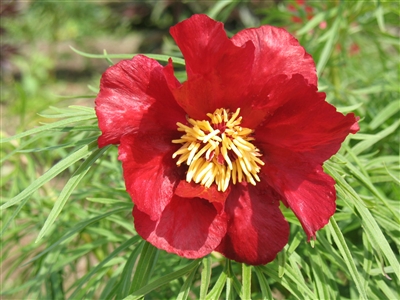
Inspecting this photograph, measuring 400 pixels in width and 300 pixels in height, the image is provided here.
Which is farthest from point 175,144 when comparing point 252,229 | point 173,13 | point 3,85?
point 3,85

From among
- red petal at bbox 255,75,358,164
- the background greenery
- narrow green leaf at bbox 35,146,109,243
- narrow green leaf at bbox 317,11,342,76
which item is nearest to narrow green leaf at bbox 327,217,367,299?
the background greenery

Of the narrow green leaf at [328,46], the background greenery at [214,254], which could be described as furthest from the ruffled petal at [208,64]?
the narrow green leaf at [328,46]

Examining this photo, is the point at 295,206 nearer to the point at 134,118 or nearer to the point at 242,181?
the point at 242,181

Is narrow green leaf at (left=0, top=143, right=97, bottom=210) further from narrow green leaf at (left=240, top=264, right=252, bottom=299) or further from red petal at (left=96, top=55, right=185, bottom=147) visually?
narrow green leaf at (left=240, top=264, right=252, bottom=299)

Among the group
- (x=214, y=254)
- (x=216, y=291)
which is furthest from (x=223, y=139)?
(x=214, y=254)

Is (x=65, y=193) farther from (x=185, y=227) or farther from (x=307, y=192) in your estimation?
(x=307, y=192)

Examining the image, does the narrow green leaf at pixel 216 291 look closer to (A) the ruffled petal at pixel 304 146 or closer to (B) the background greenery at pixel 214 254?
(B) the background greenery at pixel 214 254
